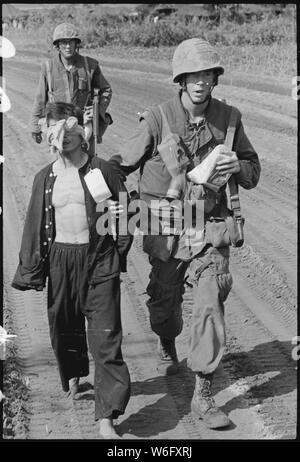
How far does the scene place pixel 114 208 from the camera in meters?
5.97

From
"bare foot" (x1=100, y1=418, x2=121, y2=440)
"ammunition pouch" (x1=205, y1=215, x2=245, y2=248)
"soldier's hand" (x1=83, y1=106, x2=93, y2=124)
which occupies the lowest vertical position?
"bare foot" (x1=100, y1=418, x2=121, y2=440)

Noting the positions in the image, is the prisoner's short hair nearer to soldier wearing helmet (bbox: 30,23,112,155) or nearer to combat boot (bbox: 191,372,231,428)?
combat boot (bbox: 191,372,231,428)

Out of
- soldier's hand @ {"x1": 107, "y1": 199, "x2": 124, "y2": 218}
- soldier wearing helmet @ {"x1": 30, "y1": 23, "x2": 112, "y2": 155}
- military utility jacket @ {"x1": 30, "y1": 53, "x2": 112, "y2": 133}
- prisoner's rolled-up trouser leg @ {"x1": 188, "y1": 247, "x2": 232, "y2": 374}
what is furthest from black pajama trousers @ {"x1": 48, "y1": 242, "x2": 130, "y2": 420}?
military utility jacket @ {"x1": 30, "y1": 53, "x2": 112, "y2": 133}

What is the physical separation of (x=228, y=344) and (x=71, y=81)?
402cm

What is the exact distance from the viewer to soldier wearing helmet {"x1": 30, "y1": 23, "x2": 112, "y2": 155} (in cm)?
1036

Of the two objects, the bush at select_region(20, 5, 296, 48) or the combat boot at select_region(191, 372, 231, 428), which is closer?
the combat boot at select_region(191, 372, 231, 428)

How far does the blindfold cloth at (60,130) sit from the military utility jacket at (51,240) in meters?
0.21

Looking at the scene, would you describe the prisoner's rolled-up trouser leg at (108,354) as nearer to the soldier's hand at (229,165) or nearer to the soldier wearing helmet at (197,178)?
the soldier wearing helmet at (197,178)

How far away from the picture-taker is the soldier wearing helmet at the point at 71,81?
408 inches

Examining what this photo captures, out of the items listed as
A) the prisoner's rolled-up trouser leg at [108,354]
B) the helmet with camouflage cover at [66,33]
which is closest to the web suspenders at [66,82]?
the helmet with camouflage cover at [66,33]

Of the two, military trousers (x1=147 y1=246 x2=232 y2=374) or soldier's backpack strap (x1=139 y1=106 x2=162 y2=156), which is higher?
soldier's backpack strap (x1=139 y1=106 x2=162 y2=156)

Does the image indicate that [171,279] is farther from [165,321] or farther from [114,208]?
[114,208]

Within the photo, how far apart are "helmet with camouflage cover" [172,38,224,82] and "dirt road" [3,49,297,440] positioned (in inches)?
83.9

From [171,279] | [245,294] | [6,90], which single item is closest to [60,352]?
[171,279]
